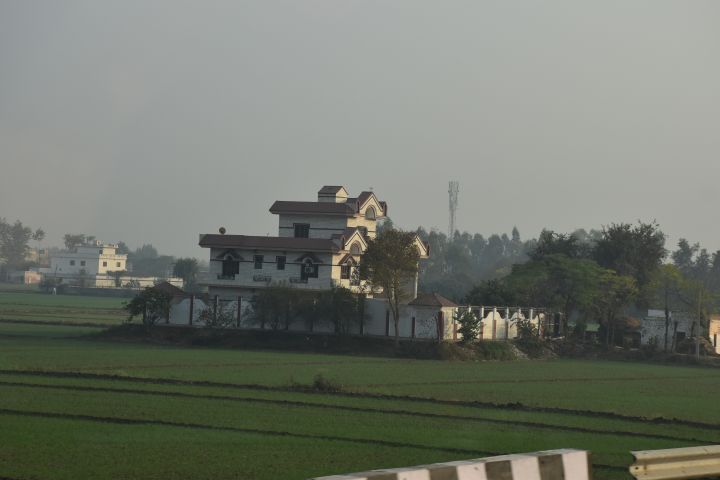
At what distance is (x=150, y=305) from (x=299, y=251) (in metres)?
8.05

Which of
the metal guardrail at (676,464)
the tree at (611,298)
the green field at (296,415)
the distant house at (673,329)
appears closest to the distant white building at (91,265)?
the tree at (611,298)

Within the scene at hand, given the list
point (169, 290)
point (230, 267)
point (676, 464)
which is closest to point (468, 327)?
point (230, 267)

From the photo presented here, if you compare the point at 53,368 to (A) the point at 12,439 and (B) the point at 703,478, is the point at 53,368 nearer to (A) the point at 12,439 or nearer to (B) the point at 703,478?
(A) the point at 12,439

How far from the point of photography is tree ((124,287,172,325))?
5741 cm

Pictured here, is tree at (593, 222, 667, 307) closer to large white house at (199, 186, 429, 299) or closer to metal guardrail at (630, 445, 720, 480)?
large white house at (199, 186, 429, 299)

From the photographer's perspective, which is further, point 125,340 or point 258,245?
point 258,245

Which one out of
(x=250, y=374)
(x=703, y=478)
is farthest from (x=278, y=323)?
(x=703, y=478)

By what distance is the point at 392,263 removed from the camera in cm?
5531

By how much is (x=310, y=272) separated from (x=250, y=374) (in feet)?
76.1

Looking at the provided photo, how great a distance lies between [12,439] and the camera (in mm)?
19984

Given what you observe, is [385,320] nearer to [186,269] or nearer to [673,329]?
[673,329]

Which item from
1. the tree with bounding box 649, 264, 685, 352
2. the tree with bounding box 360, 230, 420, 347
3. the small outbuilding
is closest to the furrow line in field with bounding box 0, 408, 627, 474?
the tree with bounding box 360, 230, 420, 347

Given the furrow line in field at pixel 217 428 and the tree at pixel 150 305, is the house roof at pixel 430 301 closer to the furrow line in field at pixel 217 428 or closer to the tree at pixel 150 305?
the tree at pixel 150 305

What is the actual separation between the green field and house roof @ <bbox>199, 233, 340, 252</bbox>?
15.2 meters
